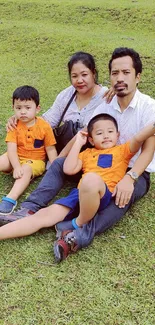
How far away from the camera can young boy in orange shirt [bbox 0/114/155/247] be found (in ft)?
8.94

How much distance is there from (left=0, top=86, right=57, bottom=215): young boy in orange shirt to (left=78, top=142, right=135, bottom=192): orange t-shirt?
65cm

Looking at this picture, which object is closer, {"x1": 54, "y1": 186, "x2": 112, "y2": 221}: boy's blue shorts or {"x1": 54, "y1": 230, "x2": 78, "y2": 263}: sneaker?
{"x1": 54, "y1": 230, "x2": 78, "y2": 263}: sneaker

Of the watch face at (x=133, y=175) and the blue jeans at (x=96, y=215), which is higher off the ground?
the watch face at (x=133, y=175)

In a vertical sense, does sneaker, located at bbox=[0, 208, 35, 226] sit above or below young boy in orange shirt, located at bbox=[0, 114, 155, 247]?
below

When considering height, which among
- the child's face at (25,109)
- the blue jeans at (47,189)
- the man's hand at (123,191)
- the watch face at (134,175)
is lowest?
the blue jeans at (47,189)

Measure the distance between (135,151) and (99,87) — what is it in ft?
3.22

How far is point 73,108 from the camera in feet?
12.4

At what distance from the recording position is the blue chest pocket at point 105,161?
3.10 m

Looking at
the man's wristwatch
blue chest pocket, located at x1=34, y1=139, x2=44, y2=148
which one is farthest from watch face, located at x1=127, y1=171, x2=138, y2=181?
blue chest pocket, located at x1=34, y1=139, x2=44, y2=148

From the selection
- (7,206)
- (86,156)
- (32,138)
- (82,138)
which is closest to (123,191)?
(86,156)

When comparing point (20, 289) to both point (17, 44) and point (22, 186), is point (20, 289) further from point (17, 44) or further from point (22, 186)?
point (17, 44)

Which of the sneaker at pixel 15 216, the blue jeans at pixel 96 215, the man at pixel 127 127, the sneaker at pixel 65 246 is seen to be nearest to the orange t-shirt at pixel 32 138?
the blue jeans at pixel 96 215

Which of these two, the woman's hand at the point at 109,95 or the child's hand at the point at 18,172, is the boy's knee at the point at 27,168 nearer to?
the child's hand at the point at 18,172

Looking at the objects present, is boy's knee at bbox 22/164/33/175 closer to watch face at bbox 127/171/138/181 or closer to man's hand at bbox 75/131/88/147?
man's hand at bbox 75/131/88/147
